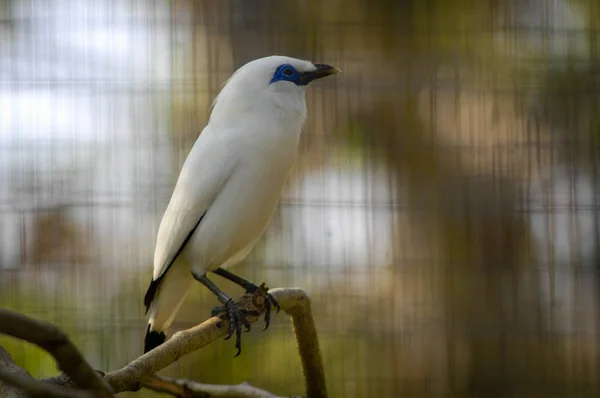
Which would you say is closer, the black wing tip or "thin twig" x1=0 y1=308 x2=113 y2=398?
"thin twig" x1=0 y1=308 x2=113 y2=398

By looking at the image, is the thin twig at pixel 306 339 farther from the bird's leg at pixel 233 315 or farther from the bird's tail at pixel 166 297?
the bird's tail at pixel 166 297

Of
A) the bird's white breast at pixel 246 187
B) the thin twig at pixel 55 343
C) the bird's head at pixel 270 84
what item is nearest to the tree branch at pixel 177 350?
the thin twig at pixel 55 343

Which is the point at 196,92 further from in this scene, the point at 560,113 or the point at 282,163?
the point at 560,113

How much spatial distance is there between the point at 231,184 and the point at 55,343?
0.83m

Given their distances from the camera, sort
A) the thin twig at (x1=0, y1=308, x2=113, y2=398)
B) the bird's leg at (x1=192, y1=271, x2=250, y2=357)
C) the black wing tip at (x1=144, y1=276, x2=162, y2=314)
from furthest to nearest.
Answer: the black wing tip at (x1=144, y1=276, x2=162, y2=314)
the bird's leg at (x1=192, y1=271, x2=250, y2=357)
the thin twig at (x1=0, y1=308, x2=113, y2=398)

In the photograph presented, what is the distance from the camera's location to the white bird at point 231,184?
1.54m

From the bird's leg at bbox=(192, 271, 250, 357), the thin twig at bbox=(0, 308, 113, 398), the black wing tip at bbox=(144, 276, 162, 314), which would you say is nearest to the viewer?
the thin twig at bbox=(0, 308, 113, 398)

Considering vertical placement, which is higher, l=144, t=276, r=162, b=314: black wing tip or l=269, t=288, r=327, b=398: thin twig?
l=144, t=276, r=162, b=314: black wing tip

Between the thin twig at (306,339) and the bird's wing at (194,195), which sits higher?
the bird's wing at (194,195)

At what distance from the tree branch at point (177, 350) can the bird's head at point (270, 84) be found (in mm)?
392

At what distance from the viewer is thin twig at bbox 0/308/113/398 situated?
0.72 m

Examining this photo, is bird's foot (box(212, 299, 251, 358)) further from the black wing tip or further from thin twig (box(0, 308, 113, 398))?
thin twig (box(0, 308, 113, 398))

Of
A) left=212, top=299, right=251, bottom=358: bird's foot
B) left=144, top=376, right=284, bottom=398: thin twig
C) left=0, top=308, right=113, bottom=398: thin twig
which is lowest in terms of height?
left=144, top=376, right=284, bottom=398: thin twig

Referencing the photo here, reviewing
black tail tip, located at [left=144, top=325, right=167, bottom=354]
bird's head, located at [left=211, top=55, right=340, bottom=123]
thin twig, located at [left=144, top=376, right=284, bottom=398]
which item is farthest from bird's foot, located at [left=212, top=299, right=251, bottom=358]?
bird's head, located at [left=211, top=55, right=340, bottom=123]
